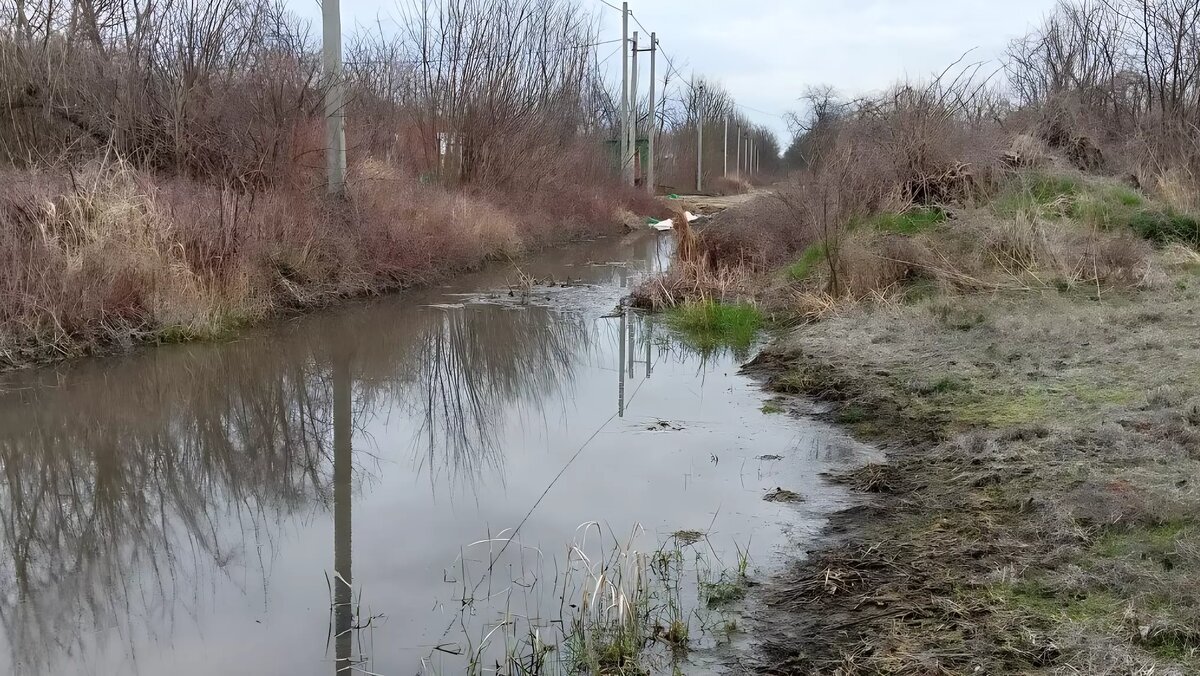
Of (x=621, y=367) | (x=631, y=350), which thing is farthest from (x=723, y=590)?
(x=631, y=350)

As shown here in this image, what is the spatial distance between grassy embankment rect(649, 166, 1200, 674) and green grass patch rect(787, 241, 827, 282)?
9 cm

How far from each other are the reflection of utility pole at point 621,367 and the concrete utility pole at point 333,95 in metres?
4.74

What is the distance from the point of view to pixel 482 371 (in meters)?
8.98

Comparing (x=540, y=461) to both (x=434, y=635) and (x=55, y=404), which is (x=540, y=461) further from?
(x=55, y=404)

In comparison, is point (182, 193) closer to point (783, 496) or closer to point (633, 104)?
point (783, 496)

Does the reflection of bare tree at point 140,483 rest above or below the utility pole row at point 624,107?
below

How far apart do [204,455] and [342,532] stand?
1.89 m

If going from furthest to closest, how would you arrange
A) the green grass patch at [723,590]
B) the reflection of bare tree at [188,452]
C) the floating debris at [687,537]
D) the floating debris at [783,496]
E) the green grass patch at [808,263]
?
the green grass patch at [808,263]
the floating debris at [783,496]
the floating debris at [687,537]
the reflection of bare tree at [188,452]
the green grass patch at [723,590]

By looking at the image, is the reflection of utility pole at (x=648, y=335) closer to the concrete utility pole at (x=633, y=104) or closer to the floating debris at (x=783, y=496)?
the floating debris at (x=783, y=496)

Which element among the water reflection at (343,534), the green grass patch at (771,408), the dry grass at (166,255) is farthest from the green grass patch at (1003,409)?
the dry grass at (166,255)

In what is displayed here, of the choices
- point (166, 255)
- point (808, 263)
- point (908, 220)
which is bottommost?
point (808, 263)

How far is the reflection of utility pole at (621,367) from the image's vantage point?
24.4 ft

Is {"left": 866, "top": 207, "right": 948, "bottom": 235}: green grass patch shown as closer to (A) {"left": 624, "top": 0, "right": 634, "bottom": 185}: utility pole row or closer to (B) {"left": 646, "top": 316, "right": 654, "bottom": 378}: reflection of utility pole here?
(B) {"left": 646, "top": 316, "right": 654, "bottom": 378}: reflection of utility pole

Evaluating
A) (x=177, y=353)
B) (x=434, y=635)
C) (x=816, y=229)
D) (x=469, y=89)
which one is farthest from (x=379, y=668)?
(x=469, y=89)
